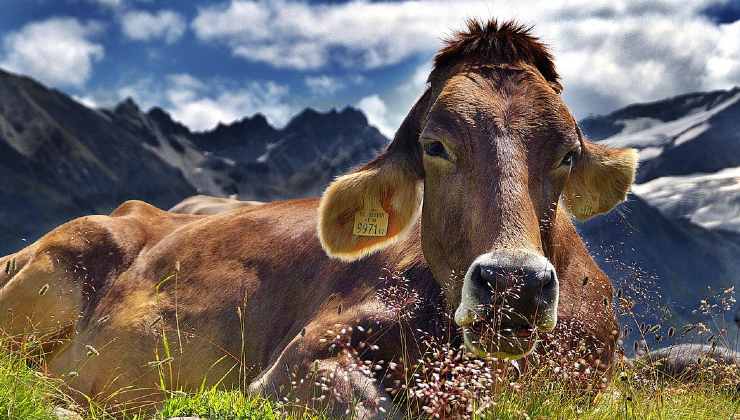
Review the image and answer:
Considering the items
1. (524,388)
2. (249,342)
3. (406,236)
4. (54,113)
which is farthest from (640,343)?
(54,113)

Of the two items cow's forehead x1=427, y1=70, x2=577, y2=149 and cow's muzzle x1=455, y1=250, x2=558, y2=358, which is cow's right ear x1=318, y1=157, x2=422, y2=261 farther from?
cow's muzzle x1=455, y1=250, x2=558, y2=358

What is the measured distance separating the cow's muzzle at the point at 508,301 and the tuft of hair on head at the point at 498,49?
197 centimetres

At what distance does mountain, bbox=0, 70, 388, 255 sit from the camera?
98562 mm

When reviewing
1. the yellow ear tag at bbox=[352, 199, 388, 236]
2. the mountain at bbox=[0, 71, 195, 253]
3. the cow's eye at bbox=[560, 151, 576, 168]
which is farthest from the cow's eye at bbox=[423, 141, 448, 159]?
the mountain at bbox=[0, 71, 195, 253]

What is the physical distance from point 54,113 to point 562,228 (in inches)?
4773

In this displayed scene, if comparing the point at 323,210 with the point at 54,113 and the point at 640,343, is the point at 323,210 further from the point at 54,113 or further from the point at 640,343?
the point at 54,113

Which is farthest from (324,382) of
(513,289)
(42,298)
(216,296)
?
(42,298)

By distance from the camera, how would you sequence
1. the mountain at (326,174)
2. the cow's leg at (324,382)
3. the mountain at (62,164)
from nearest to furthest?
the cow's leg at (324,382) < the mountain at (326,174) < the mountain at (62,164)

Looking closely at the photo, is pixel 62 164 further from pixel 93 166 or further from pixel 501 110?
pixel 501 110

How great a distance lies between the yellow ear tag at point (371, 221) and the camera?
5.67 m

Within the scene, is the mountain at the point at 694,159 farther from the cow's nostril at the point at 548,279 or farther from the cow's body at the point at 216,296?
the cow's nostril at the point at 548,279

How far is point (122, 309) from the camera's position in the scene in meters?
7.67

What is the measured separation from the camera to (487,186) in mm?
4363

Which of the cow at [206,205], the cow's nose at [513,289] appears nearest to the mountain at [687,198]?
the cow at [206,205]
